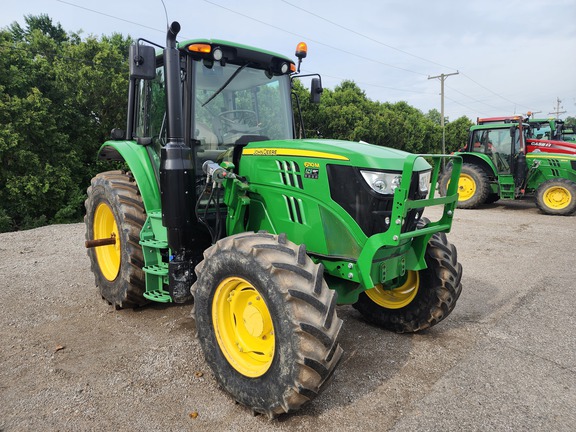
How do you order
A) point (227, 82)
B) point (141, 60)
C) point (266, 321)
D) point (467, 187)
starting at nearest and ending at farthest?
1. point (266, 321)
2. point (141, 60)
3. point (227, 82)
4. point (467, 187)

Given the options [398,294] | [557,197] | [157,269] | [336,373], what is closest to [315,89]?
[398,294]

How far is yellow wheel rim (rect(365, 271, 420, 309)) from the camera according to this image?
355cm

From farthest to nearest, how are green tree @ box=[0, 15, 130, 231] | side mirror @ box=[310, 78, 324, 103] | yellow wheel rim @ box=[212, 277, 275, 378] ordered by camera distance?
green tree @ box=[0, 15, 130, 231], side mirror @ box=[310, 78, 324, 103], yellow wheel rim @ box=[212, 277, 275, 378]

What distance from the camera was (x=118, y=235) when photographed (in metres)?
3.98

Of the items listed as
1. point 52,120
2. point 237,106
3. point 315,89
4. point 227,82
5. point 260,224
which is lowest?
point 260,224

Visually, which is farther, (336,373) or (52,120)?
(52,120)

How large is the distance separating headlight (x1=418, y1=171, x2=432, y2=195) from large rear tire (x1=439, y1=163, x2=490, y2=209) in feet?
27.3

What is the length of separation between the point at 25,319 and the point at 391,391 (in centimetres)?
334

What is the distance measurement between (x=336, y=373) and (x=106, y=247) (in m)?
2.81

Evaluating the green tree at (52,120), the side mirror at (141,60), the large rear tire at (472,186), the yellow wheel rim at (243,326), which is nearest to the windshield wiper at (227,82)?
the side mirror at (141,60)

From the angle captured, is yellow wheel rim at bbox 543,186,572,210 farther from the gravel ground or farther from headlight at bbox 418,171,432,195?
headlight at bbox 418,171,432,195

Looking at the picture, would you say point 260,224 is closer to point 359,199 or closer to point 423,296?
point 359,199

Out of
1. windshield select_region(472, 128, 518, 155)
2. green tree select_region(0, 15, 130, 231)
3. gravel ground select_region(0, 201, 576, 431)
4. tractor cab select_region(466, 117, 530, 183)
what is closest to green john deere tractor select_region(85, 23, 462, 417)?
gravel ground select_region(0, 201, 576, 431)

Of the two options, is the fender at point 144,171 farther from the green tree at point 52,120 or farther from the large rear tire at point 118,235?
the green tree at point 52,120
